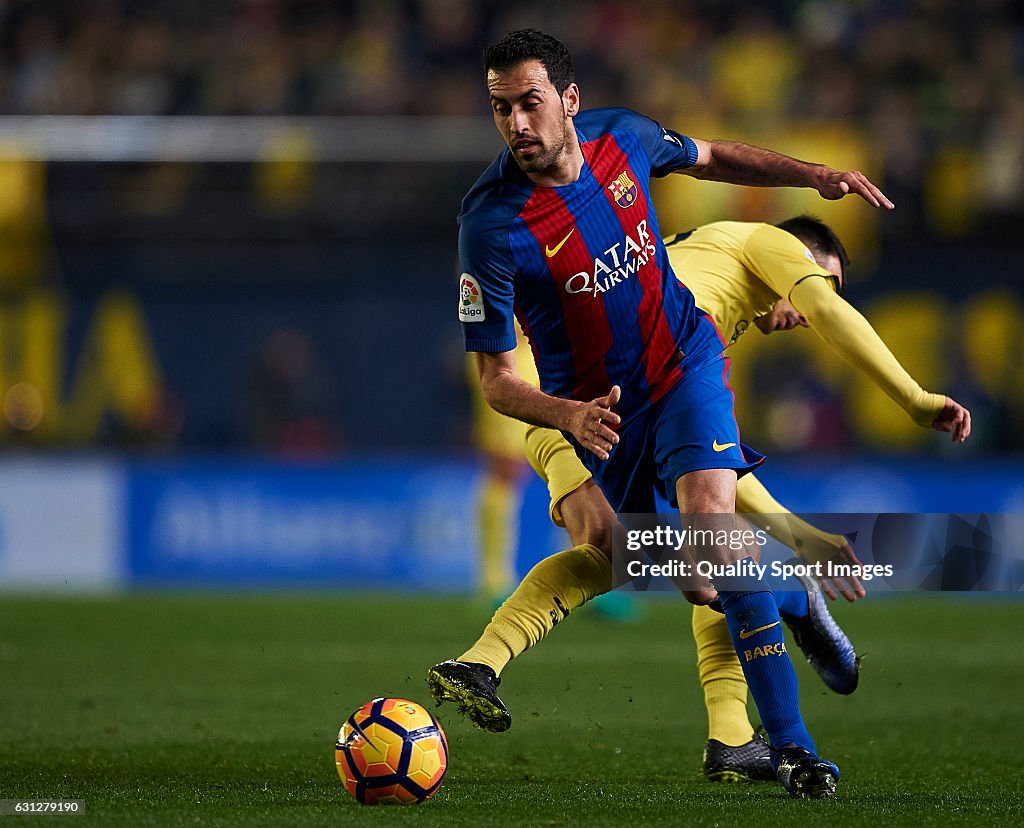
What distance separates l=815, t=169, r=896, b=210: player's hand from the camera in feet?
16.0

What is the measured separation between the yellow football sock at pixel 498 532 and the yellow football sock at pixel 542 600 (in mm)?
6480

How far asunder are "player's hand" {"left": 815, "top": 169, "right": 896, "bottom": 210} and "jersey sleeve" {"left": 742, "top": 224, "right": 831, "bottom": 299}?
236 millimetres

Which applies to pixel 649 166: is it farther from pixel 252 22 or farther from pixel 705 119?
pixel 252 22

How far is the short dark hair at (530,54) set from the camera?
4.61m

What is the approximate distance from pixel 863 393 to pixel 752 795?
30.0ft

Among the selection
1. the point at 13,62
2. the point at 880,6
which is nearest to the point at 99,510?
the point at 13,62

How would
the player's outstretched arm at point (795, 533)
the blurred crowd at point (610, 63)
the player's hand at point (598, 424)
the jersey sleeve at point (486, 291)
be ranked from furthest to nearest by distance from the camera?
the blurred crowd at point (610, 63), the player's outstretched arm at point (795, 533), the jersey sleeve at point (486, 291), the player's hand at point (598, 424)

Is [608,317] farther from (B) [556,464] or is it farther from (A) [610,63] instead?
(A) [610,63]

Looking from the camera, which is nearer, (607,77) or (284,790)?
(284,790)

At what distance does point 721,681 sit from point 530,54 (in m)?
2.11

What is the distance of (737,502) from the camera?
5223mm

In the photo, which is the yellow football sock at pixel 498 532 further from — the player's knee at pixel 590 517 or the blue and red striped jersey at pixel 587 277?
the blue and red striped jersey at pixel 587 277

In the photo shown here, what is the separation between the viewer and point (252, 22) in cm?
1606

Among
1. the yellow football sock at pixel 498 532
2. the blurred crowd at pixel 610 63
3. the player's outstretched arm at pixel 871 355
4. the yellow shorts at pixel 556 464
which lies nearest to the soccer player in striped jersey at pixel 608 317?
the yellow shorts at pixel 556 464
